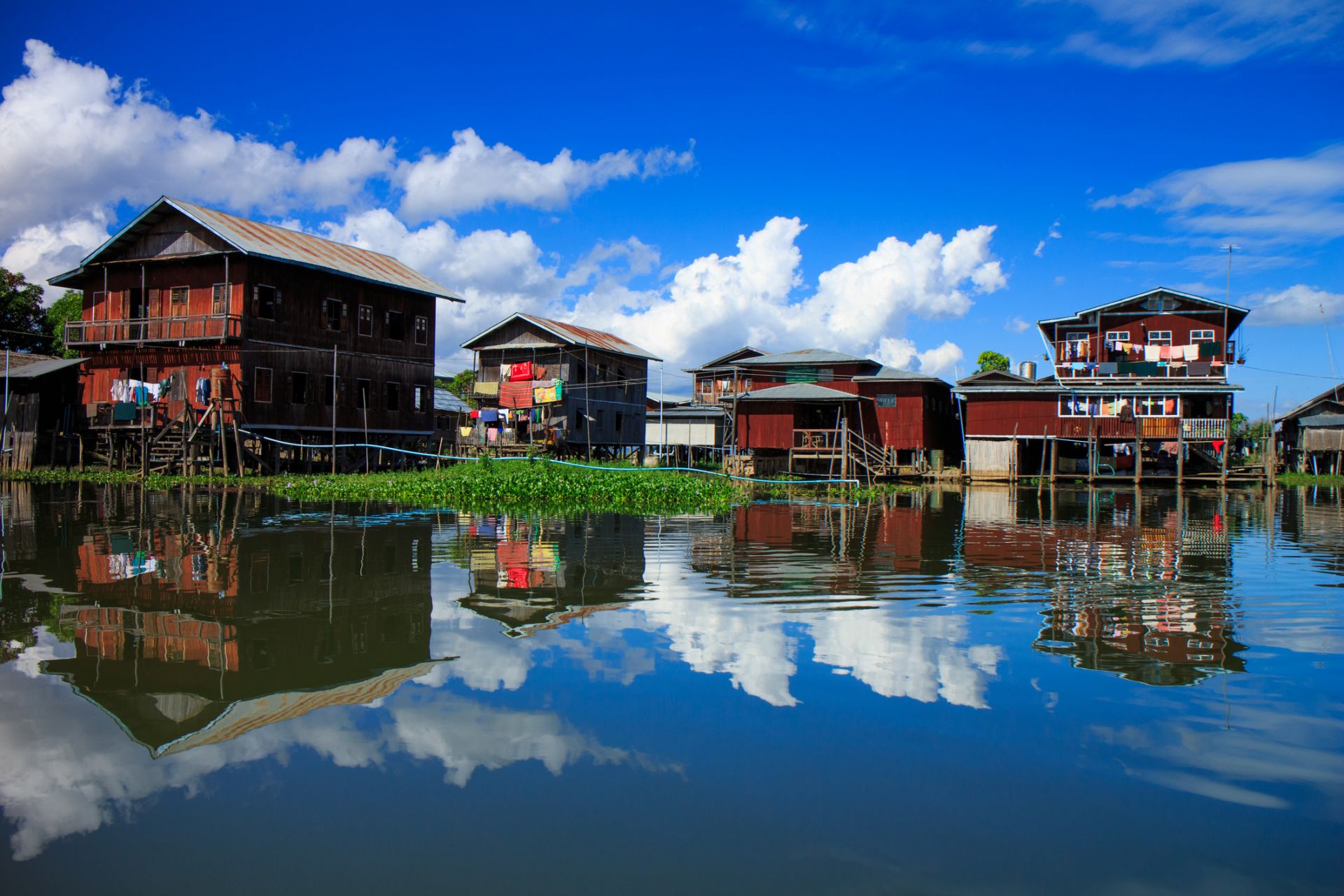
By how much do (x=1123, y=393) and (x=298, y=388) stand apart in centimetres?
3329

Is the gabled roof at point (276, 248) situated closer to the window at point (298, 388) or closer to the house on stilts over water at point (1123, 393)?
the window at point (298, 388)

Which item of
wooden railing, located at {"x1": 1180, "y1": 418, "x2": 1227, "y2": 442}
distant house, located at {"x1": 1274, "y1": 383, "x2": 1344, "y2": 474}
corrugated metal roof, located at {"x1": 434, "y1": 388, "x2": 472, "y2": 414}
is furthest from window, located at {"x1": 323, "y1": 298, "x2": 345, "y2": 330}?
distant house, located at {"x1": 1274, "y1": 383, "x2": 1344, "y2": 474}

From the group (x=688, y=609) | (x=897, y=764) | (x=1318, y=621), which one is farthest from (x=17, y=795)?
(x=1318, y=621)

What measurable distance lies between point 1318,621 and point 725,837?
7794 millimetres

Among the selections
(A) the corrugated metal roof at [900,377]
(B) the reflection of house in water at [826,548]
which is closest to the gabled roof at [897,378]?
(A) the corrugated metal roof at [900,377]

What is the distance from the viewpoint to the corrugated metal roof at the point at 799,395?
1518 inches

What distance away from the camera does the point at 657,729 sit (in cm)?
557

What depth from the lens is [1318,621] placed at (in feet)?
29.5

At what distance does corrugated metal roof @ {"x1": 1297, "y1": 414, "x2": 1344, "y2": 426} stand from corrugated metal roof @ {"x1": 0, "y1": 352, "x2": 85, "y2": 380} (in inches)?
2230

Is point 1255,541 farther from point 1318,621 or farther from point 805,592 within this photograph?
point 805,592

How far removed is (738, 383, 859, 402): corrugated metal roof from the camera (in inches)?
1518

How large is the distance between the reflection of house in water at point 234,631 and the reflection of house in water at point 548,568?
30.4 inches

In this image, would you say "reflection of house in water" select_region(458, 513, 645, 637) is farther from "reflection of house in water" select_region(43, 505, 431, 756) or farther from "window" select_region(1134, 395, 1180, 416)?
"window" select_region(1134, 395, 1180, 416)

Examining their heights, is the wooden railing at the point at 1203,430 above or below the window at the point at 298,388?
below
